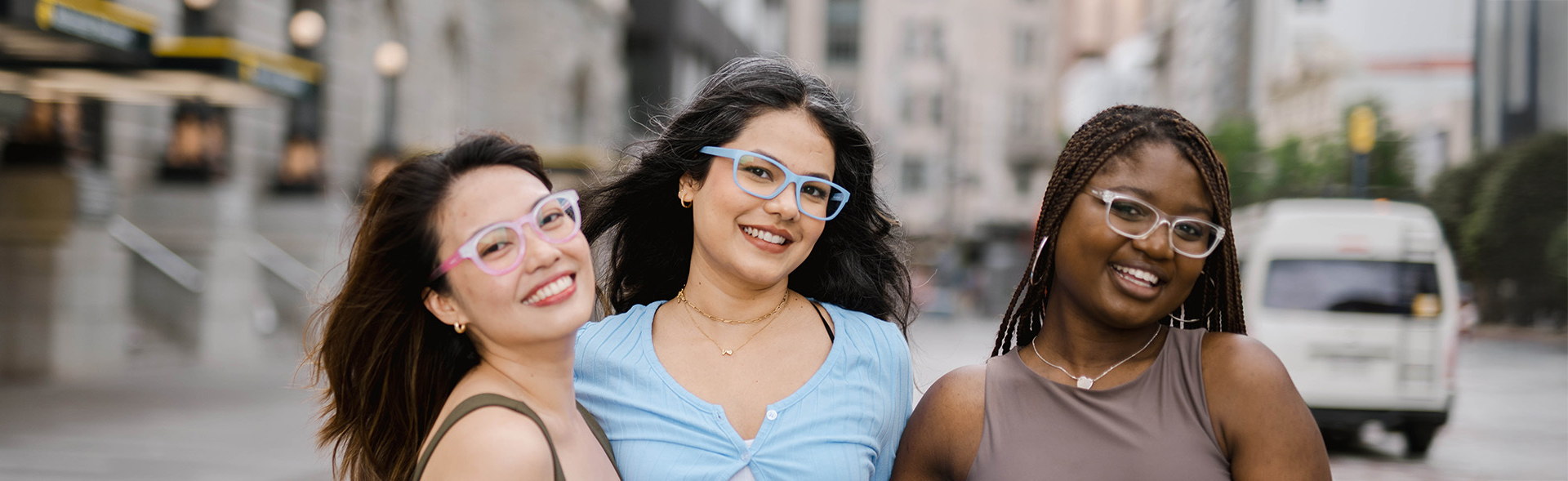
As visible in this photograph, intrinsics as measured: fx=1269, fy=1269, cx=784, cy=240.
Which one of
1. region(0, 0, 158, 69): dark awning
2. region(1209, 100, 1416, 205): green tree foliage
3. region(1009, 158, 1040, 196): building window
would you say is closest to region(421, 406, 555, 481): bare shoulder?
region(0, 0, 158, 69): dark awning

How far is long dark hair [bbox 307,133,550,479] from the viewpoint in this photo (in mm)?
2281

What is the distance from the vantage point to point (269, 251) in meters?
15.7

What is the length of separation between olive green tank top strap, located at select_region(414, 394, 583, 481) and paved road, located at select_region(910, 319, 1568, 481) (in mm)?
1613

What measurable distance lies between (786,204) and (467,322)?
0.74m

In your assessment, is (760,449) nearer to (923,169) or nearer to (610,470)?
(610,470)

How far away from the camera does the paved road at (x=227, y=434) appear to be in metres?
7.81

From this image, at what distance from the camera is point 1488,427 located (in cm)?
1297

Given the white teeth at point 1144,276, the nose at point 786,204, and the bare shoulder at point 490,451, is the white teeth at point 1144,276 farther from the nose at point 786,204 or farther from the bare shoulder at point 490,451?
the bare shoulder at point 490,451

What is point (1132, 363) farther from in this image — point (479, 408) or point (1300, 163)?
point (1300, 163)

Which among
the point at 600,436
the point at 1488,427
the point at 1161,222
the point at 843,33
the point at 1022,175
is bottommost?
the point at 1488,427

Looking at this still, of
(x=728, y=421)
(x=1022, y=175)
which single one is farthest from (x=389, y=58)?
(x=1022, y=175)

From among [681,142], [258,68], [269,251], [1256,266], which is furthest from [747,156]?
[269,251]

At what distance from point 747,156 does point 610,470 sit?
2.45 ft

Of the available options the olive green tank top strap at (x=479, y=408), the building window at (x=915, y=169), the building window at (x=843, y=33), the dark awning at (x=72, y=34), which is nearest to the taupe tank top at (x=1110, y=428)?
the olive green tank top strap at (x=479, y=408)
